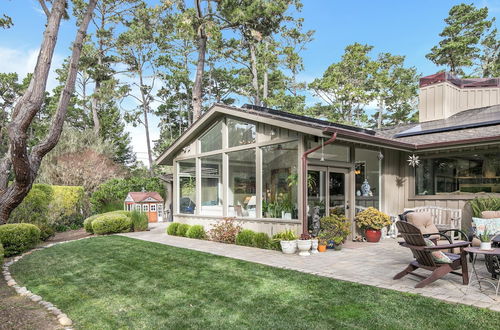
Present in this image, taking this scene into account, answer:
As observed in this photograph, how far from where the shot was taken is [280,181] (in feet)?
28.0

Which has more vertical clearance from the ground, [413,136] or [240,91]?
[240,91]

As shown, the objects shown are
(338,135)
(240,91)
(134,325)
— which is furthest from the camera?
(240,91)

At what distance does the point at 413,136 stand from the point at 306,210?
18.5 ft

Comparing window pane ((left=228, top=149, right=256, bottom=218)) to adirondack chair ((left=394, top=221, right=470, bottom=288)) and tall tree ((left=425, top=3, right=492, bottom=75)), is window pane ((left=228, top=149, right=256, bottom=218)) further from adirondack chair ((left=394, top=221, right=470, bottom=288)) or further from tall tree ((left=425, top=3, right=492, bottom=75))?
tall tree ((left=425, top=3, right=492, bottom=75))

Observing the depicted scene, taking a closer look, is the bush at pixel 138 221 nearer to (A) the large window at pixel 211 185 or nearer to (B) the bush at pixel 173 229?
(B) the bush at pixel 173 229

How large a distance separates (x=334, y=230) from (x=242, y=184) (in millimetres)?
2829

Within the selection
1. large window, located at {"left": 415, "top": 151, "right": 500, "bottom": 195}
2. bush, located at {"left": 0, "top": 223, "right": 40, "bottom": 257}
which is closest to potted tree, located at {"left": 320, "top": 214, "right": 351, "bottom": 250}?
large window, located at {"left": 415, "top": 151, "right": 500, "bottom": 195}

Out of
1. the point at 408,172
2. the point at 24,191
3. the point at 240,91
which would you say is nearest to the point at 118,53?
the point at 240,91

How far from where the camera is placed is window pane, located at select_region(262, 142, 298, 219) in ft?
26.9

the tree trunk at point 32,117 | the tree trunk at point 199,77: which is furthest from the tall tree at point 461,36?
the tree trunk at point 32,117

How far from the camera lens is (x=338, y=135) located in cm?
745

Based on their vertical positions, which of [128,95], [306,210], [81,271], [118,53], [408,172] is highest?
[118,53]

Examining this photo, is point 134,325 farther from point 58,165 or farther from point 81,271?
point 58,165

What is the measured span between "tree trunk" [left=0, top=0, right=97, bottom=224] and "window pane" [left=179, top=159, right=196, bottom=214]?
15.2 feet
